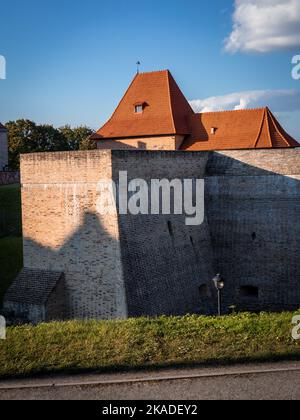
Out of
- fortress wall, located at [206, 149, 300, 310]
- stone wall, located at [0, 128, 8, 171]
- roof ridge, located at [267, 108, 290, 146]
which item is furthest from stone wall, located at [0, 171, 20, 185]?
roof ridge, located at [267, 108, 290, 146]

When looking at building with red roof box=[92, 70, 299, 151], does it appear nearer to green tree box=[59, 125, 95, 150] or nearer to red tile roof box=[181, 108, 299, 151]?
red tile roof box=[181, 108, 299, 151]

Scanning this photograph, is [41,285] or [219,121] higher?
[219,121]

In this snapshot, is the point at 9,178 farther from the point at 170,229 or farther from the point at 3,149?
the point at 170,229

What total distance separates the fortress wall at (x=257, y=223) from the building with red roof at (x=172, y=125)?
18.2ft

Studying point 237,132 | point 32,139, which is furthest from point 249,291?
point 32,139

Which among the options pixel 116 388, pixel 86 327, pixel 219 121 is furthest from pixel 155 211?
pixel 219 121

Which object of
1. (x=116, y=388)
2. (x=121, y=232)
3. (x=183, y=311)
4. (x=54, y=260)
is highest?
(x=121, y=232)

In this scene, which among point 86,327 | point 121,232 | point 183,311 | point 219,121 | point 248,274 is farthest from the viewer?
point 219,121

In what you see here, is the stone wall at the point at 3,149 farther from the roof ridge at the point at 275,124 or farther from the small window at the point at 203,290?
the small window at the point at 203,290

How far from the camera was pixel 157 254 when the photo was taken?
1354 centimetres

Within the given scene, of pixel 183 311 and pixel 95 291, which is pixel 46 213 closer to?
pixel 95 291

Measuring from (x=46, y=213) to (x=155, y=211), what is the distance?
333cm

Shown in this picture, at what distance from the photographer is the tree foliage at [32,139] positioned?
42.6 m

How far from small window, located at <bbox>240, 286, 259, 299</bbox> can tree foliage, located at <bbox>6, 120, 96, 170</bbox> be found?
27.7 m
